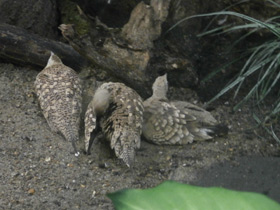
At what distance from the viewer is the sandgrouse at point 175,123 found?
3070 mm

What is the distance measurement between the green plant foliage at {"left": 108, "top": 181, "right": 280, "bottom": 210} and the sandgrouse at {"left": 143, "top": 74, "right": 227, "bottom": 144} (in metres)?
2.60

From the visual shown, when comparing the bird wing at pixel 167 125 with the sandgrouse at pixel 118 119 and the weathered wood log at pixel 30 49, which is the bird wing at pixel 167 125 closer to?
the sandgrouse at pixel 118 119

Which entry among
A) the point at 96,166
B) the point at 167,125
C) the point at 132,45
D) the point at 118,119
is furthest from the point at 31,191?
the point at 132,45

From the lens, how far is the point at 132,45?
3.39 metres

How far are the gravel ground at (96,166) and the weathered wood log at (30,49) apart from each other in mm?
380

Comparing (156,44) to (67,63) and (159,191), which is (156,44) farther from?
(159,191)

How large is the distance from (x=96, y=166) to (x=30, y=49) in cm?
122

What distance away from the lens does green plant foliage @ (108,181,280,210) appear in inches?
17.2

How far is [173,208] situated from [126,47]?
300cm

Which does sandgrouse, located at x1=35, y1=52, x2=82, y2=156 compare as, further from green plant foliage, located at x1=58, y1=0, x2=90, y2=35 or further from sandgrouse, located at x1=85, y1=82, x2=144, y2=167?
green plant foliage, located at x1=58, y1=0, x2=90, y2=35

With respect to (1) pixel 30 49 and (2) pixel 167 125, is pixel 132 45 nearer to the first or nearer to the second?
(2) pixel 167 125

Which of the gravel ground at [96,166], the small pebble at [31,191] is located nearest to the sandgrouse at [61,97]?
the gravel ground at [96,166]

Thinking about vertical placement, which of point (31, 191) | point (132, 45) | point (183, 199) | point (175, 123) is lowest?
point (31, 191)

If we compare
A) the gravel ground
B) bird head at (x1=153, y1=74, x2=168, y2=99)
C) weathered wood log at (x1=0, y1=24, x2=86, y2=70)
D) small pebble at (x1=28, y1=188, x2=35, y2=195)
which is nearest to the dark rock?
weathered wood log at (x1=0, y1=24, x2=86, y2=70)
